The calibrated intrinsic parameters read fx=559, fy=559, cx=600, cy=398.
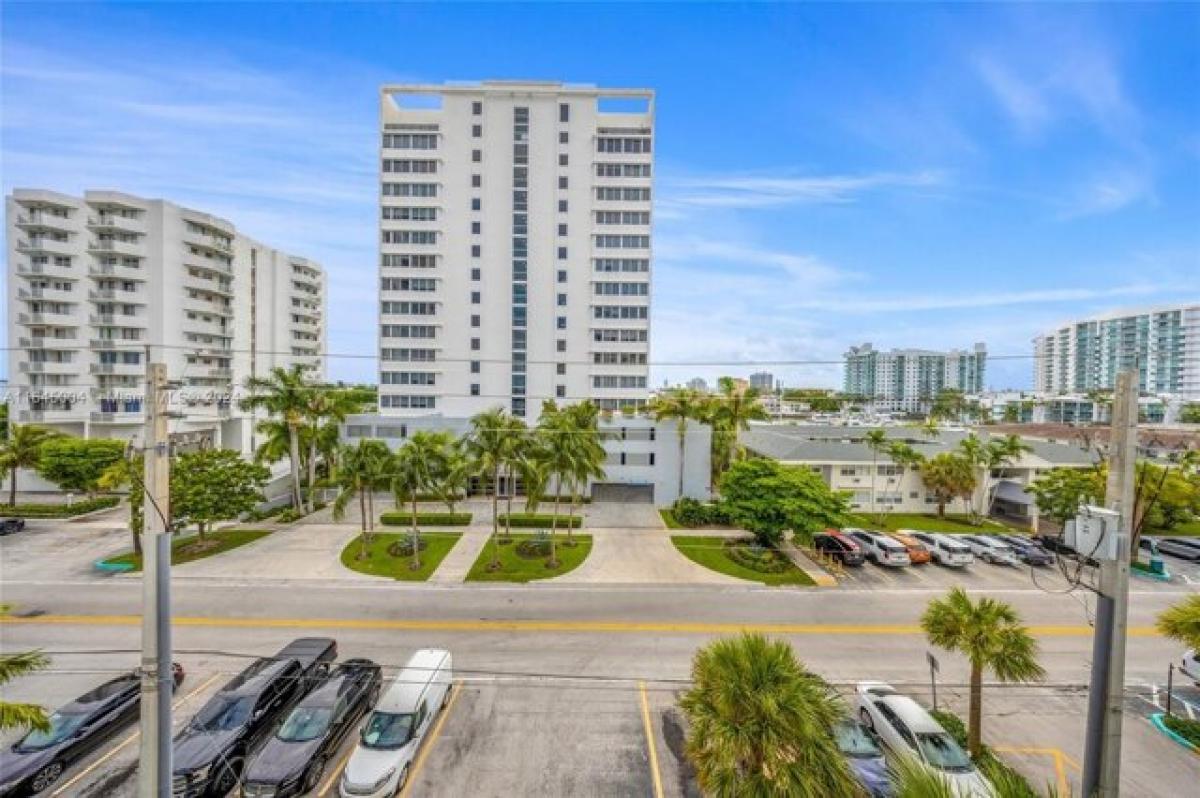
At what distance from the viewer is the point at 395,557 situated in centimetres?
2758

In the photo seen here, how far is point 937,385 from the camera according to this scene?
5472 inches

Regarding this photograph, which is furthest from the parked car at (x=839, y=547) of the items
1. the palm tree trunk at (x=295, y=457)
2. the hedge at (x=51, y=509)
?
the hedge at (x=51, y=509)

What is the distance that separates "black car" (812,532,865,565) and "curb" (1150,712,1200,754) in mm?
12763

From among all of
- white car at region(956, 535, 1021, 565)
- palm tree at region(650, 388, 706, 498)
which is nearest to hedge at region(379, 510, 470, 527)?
palm tree at region(650, 388, 706, 498)

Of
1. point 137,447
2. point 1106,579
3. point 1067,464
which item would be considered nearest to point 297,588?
point 137,447

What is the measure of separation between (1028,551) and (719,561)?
53.2 ft

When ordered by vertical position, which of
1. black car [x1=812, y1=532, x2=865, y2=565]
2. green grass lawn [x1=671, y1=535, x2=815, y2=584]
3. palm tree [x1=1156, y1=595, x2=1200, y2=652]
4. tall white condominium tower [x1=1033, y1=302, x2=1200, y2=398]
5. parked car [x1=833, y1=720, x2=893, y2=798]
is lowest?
green grass lawn [x1=671, y1=535, x2=815, y2=584]

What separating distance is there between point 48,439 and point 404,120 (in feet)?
117

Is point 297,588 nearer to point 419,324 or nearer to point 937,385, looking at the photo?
point 419,324

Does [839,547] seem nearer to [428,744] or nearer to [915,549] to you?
[915,549]

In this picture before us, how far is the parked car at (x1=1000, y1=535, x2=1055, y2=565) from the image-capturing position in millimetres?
28359

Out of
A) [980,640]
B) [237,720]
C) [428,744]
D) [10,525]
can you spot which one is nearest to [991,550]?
[980,640]

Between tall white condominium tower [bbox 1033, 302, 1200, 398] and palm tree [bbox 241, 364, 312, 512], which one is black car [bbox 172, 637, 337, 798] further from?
tall white condominium tower [bbox 1033, 302, 1200, 398]

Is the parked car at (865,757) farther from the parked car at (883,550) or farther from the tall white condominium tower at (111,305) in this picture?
the tall white condominium tower at (111,305)
